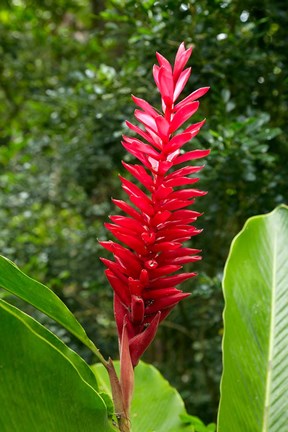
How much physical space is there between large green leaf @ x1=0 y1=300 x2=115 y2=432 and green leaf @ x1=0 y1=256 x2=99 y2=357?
0.10 meters

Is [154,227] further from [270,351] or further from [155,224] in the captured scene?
[270,351]

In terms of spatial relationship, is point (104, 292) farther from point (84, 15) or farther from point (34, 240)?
point (84, 15)

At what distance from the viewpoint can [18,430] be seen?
769mm

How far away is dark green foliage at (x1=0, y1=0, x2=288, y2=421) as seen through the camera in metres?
1.89

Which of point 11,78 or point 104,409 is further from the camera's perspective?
point 11,78

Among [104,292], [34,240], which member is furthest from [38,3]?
[104,292]

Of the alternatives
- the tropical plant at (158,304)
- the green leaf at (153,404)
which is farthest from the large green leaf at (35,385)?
the green leaf at (153,404)

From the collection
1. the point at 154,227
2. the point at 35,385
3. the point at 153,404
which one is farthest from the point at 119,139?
the point at 35,385

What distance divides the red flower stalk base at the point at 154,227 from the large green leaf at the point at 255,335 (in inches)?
4.1

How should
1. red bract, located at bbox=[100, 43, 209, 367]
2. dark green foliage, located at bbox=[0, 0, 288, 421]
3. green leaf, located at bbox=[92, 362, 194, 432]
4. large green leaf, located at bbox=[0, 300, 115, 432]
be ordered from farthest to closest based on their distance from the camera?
dark green foliage, located at bbox=[0, 0, 288, 421] < green leaf, located at bbox=[92, 362, 194, 432] < red bract, located at bbox=[100, 43, 209, 367] < large green leaf, located at bbox=[0, 300, 115, 432]

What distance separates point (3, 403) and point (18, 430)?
0.14ft

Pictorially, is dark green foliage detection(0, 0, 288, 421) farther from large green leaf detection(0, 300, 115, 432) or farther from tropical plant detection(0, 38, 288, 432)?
large green leaf detection(0, 300, 115, 432)

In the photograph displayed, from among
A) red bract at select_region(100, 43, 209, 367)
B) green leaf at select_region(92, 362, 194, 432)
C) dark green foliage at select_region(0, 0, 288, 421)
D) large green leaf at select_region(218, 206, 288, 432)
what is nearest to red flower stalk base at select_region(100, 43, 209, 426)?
red bract at select_region(100, 43, 209, 367)

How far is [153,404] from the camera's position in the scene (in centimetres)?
136
